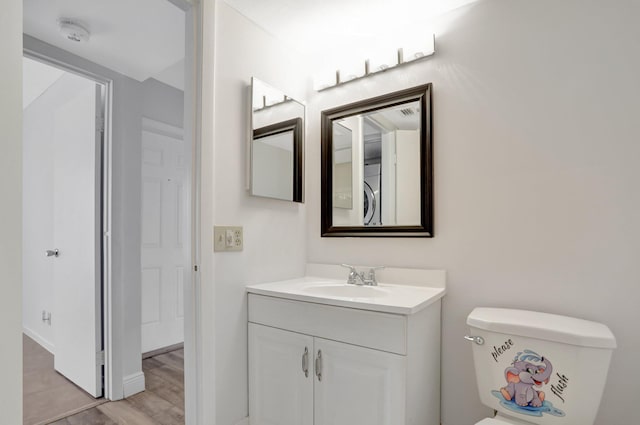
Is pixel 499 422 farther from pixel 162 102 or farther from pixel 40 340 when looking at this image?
pixel 40 340

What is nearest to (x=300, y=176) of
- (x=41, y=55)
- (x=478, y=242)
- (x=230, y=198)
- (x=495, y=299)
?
(x=230, y=198)

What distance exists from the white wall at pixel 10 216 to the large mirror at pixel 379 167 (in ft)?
4.98

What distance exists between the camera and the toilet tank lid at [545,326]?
114cm

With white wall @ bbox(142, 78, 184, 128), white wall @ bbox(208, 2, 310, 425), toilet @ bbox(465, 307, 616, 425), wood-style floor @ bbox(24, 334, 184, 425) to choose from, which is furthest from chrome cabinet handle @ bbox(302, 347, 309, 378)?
white wall @ bbox(142, 78, 184, 128)

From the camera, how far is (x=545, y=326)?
1219 mm

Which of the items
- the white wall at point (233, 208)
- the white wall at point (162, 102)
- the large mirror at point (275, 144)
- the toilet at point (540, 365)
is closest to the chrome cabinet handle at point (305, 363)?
the white wall at point (233, 208)

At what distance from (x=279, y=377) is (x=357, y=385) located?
16.5 inches

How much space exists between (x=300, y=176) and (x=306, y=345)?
988 millimetres

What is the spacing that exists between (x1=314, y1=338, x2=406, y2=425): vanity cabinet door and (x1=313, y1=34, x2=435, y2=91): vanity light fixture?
144 cm

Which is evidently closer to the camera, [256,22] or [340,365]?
[340,365]

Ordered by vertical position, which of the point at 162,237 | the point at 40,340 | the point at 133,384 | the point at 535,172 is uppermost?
the point at 535,172

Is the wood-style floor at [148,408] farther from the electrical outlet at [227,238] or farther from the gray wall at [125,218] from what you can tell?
the electrical outlet at [227,238]

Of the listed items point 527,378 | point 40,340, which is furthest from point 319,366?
point 40,340

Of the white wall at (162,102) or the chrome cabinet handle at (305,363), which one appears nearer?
the chrome cabinet handle at (305,363)
